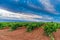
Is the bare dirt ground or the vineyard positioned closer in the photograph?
the vineyard

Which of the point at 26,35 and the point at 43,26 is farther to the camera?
the point at 43,26

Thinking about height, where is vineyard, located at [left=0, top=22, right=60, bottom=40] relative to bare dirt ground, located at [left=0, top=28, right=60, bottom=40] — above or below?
above

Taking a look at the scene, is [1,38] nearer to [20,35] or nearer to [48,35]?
[20,35]

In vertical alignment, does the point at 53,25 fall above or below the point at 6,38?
above

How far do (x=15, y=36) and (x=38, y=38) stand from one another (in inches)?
50.5

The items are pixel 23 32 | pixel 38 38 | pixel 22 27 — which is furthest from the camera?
pixel 22 27

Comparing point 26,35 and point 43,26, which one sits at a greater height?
point 43,26

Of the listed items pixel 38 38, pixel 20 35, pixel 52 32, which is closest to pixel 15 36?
pixel 20 35

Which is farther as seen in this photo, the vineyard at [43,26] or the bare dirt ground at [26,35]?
the bare dirt ground at [26,35]

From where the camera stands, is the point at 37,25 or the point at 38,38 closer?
the point at 38,38

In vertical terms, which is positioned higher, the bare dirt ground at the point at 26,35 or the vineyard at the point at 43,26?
the vineyard at the point at 43,26

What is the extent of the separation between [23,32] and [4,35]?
106cm

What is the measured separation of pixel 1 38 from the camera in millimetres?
10945

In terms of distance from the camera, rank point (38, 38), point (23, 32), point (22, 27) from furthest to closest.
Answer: point (22, 27)
point (23, 32)
point (38, 38)
